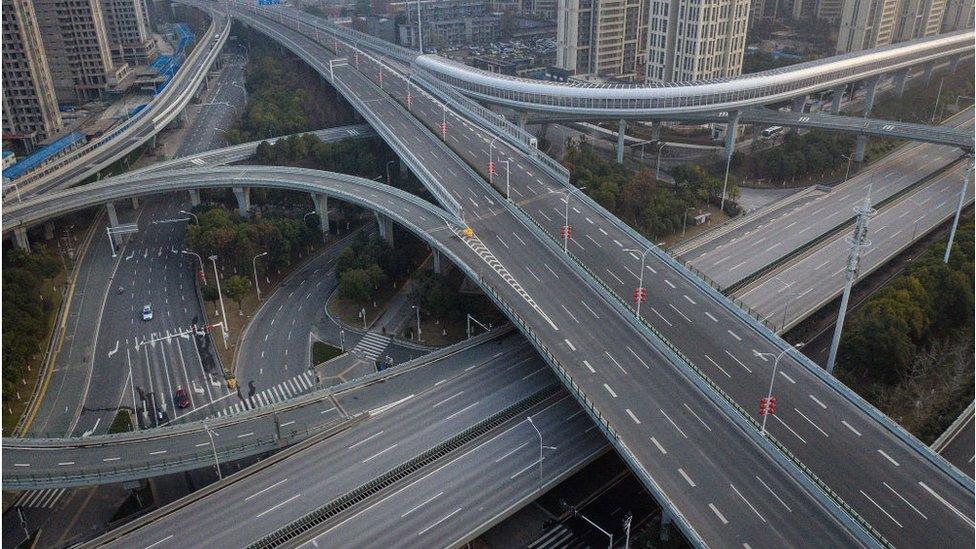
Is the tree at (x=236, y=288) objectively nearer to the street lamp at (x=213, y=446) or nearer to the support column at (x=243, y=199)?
the support column at (x=243, y=199)

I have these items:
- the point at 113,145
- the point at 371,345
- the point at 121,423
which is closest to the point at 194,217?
the point at 113,145

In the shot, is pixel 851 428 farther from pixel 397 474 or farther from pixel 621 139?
pixel 621 139

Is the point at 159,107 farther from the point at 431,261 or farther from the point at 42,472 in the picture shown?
the point at 42,472

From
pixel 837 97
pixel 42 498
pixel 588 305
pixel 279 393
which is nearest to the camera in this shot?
pixel 42 498

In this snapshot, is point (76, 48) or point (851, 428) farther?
point (76, 48)

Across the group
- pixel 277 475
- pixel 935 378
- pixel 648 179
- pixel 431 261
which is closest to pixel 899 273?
pixel 935 378

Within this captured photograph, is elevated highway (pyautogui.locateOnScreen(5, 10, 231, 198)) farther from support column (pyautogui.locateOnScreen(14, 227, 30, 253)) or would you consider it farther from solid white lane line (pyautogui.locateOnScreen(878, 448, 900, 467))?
solid white lane line (pyautogui.locateOnScreen(878, 448, 900, 467))
